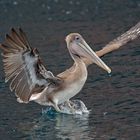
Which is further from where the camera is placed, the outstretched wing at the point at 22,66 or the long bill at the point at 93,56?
the long bill at the point at 93,56

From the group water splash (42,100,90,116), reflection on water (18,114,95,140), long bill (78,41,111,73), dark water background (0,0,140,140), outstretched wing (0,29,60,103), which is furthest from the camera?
water splash (42,100,90,116)

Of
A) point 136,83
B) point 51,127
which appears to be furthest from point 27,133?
point 136,83

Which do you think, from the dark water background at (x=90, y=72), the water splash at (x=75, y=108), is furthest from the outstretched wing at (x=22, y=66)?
the water splash at (x=75, y=108)

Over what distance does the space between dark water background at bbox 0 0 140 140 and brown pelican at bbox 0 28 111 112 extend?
1.38 ft

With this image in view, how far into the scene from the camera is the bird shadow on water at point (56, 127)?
9783mm

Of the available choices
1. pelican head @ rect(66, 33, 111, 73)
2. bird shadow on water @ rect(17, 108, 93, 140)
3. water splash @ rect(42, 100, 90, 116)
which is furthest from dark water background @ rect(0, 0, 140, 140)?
pelican head @ rect(66, 33, 111, 73)

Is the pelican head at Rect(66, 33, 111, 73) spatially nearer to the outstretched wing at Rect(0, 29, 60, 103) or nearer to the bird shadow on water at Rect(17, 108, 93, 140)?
the outstretched wing at Rect(0, 29, 60, 103)

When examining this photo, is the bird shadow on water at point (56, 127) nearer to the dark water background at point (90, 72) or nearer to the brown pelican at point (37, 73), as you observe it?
the dark water background at point (90, 72)

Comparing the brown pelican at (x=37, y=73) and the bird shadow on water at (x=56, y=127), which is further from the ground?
the brown pelican at (x=37, y=73)

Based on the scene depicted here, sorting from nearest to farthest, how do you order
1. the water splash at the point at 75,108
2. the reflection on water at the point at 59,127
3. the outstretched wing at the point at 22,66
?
1. the outstretched wing at the point at 22,66
2. the reflection on water at the point at 59,127
3. the water splash at the point at 75,108

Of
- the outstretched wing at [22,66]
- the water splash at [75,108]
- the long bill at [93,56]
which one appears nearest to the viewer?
the outstretched wing at [22,66]

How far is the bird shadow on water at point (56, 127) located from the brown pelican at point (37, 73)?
0.23m

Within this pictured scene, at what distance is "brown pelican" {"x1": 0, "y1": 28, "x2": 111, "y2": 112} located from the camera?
937 cm

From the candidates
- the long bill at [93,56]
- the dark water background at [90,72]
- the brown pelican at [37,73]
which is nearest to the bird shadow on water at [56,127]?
the dark water background at [90,72]
